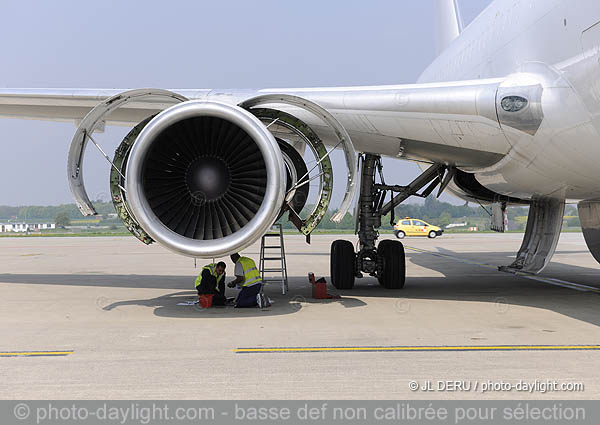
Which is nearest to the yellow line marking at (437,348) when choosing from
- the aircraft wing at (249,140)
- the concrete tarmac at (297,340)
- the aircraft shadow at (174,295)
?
the concrete tarmac at (297,340)

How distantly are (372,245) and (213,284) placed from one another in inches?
127

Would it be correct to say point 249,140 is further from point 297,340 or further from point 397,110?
point 297,340

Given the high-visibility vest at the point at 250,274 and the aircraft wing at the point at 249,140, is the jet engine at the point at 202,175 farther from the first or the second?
the high-visibility vest at the point at 250,274

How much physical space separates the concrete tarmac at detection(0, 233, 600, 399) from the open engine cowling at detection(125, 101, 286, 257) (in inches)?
39.6

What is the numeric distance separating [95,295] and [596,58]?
25.0 ft

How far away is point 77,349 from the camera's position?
5.96 m

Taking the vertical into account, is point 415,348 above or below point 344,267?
below

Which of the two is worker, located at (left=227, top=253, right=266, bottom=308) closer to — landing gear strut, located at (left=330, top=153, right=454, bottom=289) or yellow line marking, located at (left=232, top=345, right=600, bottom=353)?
landing gear strut, located at (left=330, top=153, right=454, bottom=289)

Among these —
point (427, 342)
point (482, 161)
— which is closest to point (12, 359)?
point (427, 342)

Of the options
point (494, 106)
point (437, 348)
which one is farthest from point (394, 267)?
point (437, 348)

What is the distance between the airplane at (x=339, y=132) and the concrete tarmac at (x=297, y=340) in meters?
1.13

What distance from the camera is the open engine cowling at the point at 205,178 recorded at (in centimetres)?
730

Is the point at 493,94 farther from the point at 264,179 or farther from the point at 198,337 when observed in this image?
the point at 198,337

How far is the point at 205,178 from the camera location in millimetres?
8133
